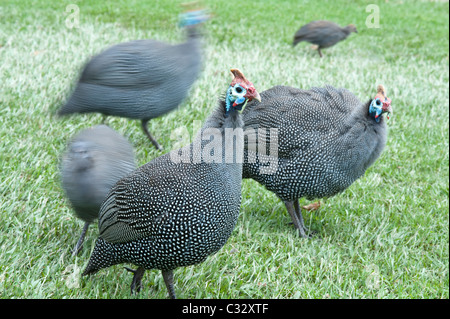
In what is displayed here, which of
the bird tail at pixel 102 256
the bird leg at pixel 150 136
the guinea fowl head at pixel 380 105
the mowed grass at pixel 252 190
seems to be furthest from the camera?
the bird leg at pixel 150 136

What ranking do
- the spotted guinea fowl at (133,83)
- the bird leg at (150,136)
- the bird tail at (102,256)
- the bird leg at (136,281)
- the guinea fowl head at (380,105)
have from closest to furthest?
1. the bird tail at (102,256)
2. the bird leg at (136,281)
3. the guinea fowl head at (380,105)
4. the spotted guinea fowl at (133,83)
5. the bird leg at (150,136)

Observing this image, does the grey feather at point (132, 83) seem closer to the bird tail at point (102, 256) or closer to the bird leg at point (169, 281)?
the bird tail at point (102, 256)

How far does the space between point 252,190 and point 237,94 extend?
6.03 ft

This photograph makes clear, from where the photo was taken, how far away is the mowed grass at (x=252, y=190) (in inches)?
121

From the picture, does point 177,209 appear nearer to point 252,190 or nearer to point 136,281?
point 136,281

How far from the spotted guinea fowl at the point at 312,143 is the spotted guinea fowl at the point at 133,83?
799 mm

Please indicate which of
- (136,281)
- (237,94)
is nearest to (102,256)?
(136,281)

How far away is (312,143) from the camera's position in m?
3.50

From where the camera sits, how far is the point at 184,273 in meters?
3.12

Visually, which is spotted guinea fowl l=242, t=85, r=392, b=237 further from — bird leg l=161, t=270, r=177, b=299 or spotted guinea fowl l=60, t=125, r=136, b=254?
bird leg l=161, t=270, r=177, b=299

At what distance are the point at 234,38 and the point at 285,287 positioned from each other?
5.95 meters

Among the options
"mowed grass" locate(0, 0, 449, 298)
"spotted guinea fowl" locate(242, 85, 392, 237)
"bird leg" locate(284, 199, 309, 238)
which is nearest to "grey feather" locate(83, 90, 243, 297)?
"mowed grass" locate(0, 0, 449, 298)

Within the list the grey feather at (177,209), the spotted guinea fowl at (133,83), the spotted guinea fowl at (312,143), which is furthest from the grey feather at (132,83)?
the grey feather at (177,209)

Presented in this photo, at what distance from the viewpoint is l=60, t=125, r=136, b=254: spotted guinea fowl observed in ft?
9.73
